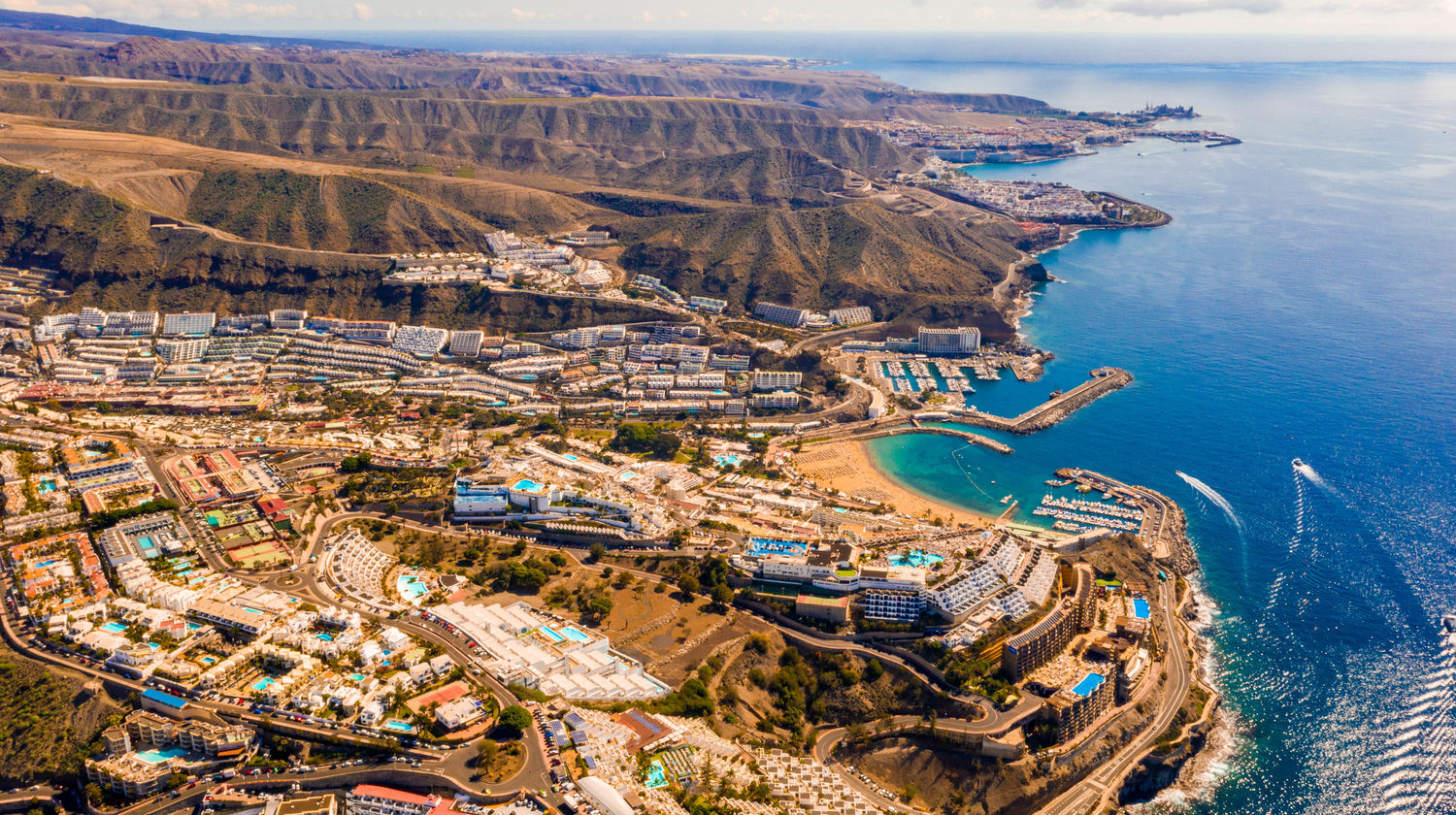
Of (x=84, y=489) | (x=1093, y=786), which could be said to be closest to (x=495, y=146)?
(x=84, y=489)

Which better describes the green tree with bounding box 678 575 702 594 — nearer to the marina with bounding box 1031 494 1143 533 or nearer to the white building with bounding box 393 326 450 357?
the marina with bounding box 1031 494 1143 533

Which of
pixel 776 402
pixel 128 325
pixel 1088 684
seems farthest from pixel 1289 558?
pixel 128 325

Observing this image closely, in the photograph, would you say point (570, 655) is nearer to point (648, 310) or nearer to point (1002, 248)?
point (648, 310)

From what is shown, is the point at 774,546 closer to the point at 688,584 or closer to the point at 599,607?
the point at 688,584

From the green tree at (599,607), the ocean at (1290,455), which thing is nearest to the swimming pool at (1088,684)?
the ocean at (1290,455)

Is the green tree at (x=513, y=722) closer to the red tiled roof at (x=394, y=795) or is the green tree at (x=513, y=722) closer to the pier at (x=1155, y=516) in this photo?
the red tiled roof at (x=394, y=795)
